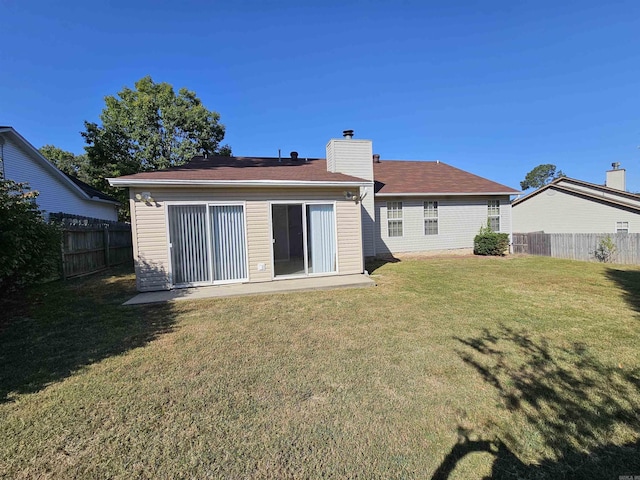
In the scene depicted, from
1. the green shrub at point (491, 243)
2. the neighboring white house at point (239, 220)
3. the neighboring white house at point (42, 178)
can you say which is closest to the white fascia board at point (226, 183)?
the neighboring white house at point (239, 220)

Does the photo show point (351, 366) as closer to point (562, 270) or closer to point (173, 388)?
point (173, 388)

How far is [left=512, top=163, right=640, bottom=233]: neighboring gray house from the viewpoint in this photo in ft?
50.2

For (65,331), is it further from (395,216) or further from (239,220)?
(395,216)

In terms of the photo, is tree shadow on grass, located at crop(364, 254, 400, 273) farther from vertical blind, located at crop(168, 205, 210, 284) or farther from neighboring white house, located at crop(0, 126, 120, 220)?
neighboring white house, located at crop(0, 126, 120, 220)

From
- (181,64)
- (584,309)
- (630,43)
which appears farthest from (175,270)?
(630,43)

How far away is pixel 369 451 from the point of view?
2.20 m

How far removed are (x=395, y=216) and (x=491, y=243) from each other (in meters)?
4.52

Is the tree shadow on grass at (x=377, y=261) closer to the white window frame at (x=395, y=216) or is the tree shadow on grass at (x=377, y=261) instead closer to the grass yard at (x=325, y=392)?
the white window frame at (x=395, y=216)

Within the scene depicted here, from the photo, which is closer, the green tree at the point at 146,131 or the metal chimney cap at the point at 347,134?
the metal chimney cap at the point at 347,134

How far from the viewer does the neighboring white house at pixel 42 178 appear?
1095 centimetres

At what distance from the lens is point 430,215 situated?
46.9 feet

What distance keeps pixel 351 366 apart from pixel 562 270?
9992mm

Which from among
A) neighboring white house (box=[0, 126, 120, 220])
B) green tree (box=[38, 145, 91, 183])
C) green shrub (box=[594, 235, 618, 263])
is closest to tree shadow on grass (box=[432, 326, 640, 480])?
neighboring white house (box=[0, 126, 120, 220])

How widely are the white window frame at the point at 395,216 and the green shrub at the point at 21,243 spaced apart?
11.4 metres
